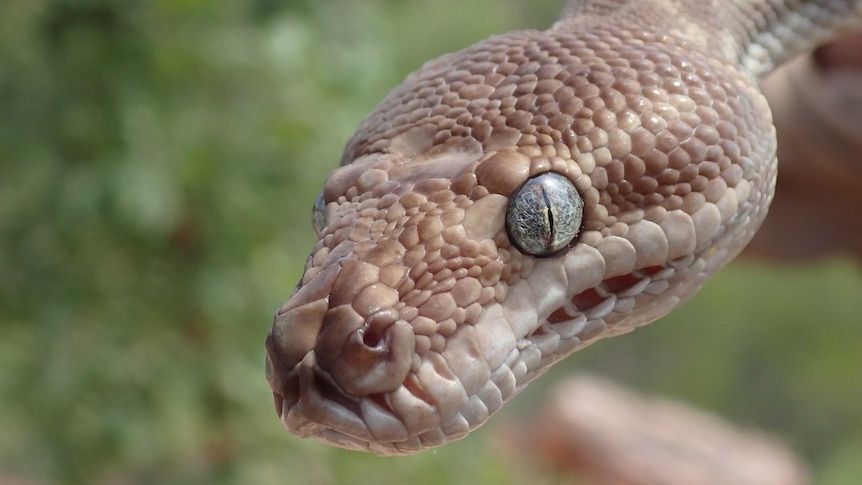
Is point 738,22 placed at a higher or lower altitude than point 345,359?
higher

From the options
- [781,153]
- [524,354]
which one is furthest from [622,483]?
[524,354]

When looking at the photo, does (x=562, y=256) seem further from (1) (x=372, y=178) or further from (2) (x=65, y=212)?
(2) (x=65, y=212)

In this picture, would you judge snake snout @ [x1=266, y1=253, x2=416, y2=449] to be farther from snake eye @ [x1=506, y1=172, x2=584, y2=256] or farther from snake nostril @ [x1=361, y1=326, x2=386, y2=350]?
snake eye @ [x1=506, y1=172, x2=584, y2=256]

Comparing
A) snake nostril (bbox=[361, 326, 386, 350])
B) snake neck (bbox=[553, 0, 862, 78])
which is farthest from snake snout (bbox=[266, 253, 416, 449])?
snake neck (bbox=[553, 0, 862, 78])

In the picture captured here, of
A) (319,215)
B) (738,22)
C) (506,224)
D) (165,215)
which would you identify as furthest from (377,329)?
(165,215)

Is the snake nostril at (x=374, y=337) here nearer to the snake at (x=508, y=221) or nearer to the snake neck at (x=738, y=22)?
the snake at (x=508, y=221)

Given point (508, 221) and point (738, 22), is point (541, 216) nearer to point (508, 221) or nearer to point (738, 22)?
point (508, 221)

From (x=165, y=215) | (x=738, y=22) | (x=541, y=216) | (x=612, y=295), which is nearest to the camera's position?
(x=541, y=216)
